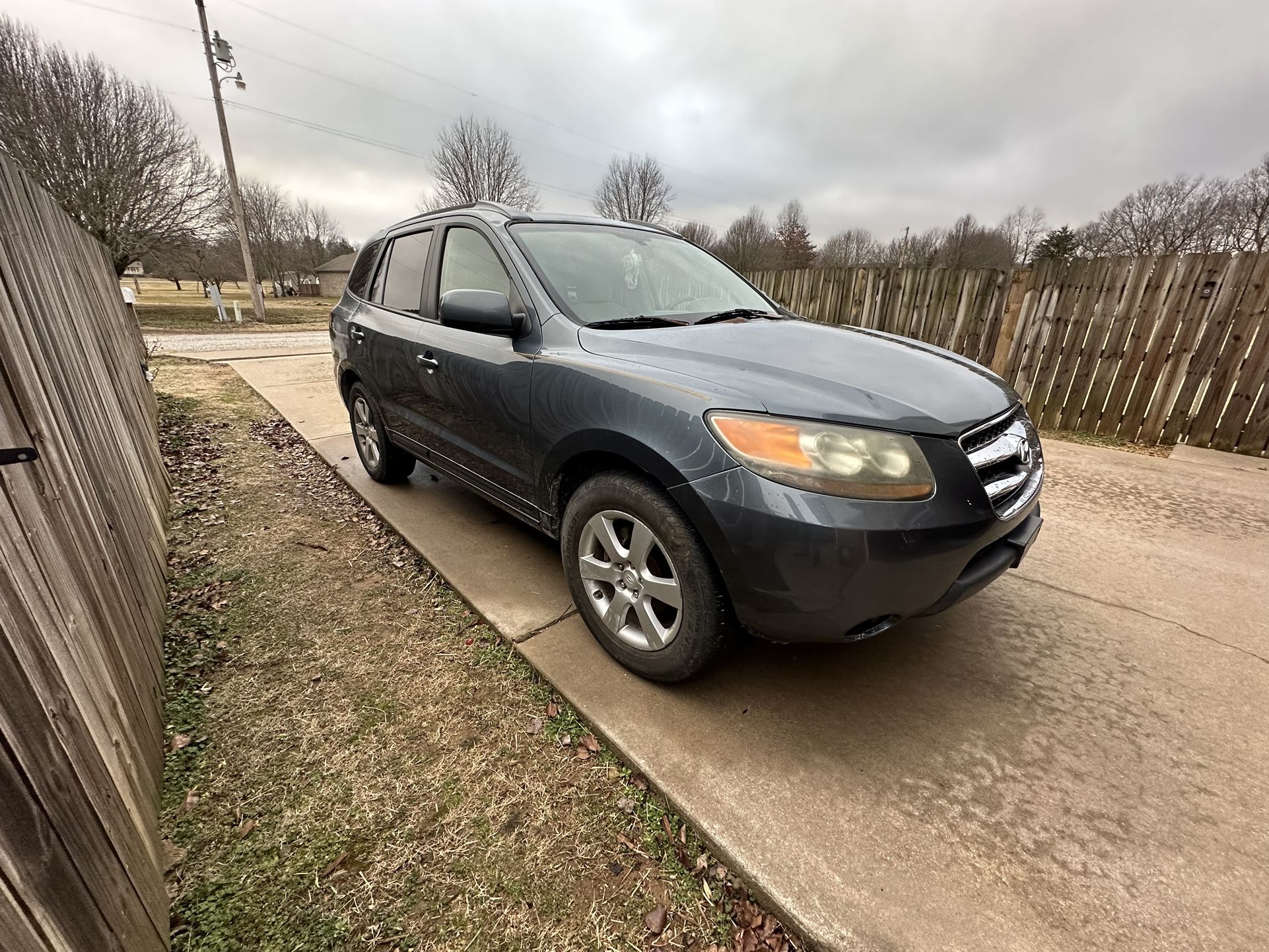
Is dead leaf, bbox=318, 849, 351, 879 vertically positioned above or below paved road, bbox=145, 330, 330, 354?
above

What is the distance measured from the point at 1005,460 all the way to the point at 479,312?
6.73ft

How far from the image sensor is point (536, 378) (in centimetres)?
222

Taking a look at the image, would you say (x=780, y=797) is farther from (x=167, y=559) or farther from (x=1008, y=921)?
(x=167, y=559)

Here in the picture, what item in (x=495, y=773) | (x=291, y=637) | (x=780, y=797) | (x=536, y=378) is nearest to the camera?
(x=780, y=797)

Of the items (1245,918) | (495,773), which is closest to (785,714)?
(495,773)

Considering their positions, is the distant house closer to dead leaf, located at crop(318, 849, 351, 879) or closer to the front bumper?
dead leaf, located at crop(318, 849, 351, 879)

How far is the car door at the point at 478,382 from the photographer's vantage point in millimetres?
2367

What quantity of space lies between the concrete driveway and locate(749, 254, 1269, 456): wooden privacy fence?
2.92 meters

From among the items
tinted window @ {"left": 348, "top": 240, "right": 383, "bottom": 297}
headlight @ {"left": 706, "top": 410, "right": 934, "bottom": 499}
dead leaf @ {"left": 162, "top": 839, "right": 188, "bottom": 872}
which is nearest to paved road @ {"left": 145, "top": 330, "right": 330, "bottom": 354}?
tinted window @ {"left": 348, "top": 240, "right": 383, "bottom": 297}

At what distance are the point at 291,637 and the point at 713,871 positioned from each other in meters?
2.00

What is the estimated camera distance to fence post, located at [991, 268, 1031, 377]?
233 inches

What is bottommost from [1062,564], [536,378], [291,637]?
[291,637]

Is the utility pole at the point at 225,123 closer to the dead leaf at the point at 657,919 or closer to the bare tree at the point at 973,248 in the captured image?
the dead leaf at the point at 657,919

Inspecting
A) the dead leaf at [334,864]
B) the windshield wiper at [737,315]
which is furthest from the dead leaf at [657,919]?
the windshield wiper at [737,315]
